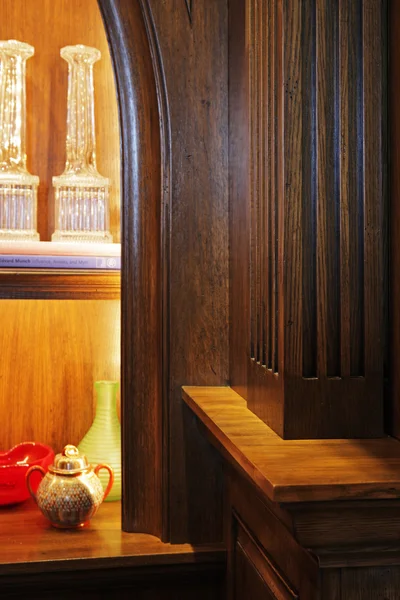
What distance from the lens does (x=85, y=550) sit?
1.63 meters

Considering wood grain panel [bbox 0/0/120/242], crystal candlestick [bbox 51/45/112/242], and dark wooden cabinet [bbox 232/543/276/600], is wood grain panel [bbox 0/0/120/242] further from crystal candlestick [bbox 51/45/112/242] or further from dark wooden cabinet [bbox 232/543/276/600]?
dark wooden cabinet [bbox 232/543/276/600]

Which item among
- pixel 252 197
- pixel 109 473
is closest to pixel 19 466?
pixel 109 473

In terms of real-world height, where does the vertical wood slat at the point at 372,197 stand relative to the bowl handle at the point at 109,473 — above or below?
above

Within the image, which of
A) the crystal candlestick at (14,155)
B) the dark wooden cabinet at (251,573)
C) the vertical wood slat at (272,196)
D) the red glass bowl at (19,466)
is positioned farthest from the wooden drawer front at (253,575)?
the crystal candlestick at (14,155)

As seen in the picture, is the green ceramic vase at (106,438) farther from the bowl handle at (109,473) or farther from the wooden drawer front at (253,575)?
the wooden drawer front at (253,575)

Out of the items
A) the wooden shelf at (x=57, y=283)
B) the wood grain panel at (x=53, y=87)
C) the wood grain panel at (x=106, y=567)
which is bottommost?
the wood grain panel at (x=106, y=567)

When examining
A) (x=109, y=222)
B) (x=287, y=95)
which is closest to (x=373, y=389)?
(x=287, y=95)

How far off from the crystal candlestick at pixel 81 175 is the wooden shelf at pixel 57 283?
167 mm

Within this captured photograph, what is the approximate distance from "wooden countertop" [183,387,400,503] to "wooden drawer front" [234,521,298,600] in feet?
0.70

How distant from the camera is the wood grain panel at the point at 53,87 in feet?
7.29

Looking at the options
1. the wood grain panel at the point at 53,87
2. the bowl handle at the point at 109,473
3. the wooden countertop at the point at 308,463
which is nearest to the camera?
the wooden countertop at the point at 308,463

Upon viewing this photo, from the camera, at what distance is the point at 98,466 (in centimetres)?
190

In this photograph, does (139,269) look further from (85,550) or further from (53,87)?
(53,87)

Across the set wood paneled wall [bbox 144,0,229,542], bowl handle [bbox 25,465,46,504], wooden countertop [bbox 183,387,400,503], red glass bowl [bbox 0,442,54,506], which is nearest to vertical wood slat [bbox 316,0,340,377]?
wooden countertop [bbox 183,387,400,503]
